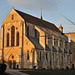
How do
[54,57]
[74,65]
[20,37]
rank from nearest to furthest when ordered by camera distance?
[20,37], [54,57], [74,65]

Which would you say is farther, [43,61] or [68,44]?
[68,44]

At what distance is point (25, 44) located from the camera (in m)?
43.3

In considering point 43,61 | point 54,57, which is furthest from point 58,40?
point 43,61

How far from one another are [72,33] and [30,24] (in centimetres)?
2265

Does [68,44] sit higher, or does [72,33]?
[72,33]

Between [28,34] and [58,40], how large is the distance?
10.7 meters

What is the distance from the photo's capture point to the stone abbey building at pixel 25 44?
139ft

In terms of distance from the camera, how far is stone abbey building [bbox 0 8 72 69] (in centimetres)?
4247

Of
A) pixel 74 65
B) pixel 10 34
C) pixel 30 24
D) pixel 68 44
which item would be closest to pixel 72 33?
pixel 68 44

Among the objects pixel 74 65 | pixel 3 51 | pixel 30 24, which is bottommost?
pixel 74 65

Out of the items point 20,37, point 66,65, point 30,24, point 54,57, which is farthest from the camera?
point 66,65

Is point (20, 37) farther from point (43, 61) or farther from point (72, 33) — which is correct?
point (72, 33)

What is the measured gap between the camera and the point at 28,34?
46031 mm

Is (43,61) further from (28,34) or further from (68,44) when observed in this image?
(68,44)
